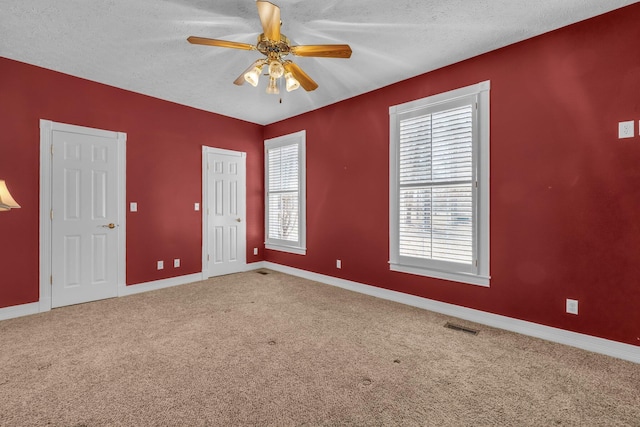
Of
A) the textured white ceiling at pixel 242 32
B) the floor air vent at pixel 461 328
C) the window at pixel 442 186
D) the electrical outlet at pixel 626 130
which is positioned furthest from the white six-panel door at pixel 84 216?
the electrical outlet at pixel 626 130

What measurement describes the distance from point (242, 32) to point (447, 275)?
3.32m

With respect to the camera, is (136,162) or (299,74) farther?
(136,162)

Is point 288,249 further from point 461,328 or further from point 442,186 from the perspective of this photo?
point 461,328

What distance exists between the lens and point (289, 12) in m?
2.37

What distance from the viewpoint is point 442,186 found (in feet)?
10.8

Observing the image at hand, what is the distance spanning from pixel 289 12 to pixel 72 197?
3.43m

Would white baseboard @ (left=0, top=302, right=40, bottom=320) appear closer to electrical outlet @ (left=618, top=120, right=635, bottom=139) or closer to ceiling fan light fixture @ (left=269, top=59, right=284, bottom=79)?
ceiling fan light fixture @ (left=269, top=59, right=284, bottom=79)

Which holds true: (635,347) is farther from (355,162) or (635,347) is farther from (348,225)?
(355,162)

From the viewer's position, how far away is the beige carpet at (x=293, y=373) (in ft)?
5.49

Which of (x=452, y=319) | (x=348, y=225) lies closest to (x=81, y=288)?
(x=348, y=225)

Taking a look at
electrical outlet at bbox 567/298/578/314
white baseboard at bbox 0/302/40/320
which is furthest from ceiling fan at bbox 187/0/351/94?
white baseboard at bbox 0/302/40/320

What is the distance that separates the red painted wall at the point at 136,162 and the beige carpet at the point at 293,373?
88cm

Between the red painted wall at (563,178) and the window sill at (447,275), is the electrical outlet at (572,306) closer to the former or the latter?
the red painted wall at (563,178)

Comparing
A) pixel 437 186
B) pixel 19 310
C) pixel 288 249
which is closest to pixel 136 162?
pixel 19 310
